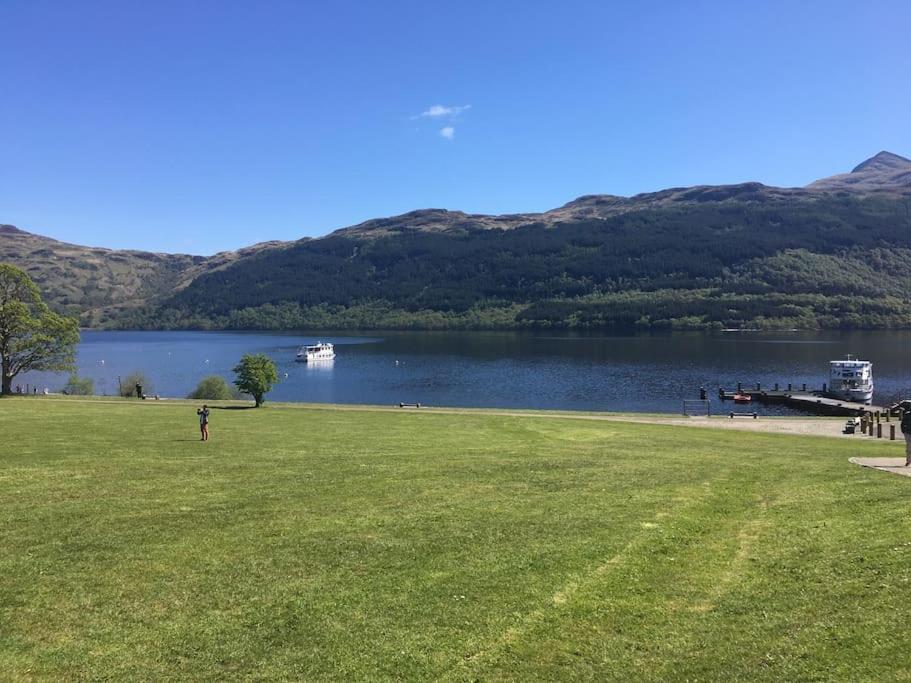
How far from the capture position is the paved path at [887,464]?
21.3 meters

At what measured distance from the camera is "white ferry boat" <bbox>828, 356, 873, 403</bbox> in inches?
3484

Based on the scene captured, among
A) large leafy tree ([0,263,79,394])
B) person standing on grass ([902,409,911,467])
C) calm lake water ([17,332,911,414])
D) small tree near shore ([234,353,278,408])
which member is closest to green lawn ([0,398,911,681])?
person standing on grass ([902,409,911,467])

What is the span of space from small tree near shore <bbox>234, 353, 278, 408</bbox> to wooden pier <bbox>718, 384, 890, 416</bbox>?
67623mm

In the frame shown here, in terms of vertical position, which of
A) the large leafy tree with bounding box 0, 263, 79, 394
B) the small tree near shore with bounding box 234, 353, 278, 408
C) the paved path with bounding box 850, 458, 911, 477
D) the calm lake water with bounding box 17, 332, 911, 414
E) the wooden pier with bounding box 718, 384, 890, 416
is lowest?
the wooden pier with bounding box 718, 384, 890, 416

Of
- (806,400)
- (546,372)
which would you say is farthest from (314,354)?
(806,400)

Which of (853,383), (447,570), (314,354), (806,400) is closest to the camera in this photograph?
(447,570)

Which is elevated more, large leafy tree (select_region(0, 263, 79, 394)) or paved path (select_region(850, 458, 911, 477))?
large leafy tree (select_region(0, 263, 79, 394))

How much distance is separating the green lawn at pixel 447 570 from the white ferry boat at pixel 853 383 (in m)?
76.7

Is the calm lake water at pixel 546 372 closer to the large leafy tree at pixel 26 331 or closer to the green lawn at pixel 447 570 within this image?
the large leafy tree at pixel 26 331

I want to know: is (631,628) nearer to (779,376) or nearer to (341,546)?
(341,546)

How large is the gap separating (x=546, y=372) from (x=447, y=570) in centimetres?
11420

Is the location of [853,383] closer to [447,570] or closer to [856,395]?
[856,395]

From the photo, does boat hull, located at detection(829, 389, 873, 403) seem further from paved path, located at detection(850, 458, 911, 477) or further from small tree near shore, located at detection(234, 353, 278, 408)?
small tree near shore, located at detection(234, 353, 278, 408)

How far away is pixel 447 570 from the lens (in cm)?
1290
